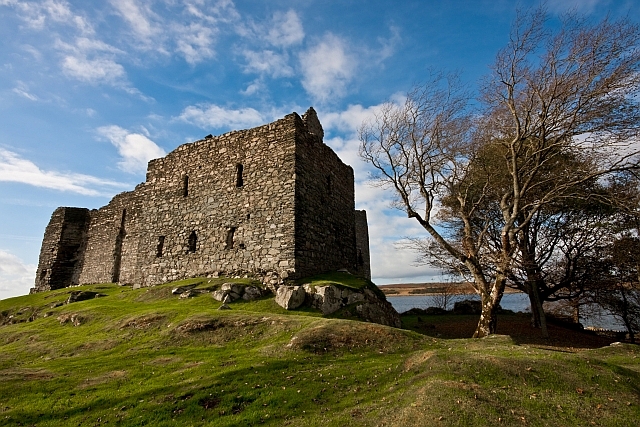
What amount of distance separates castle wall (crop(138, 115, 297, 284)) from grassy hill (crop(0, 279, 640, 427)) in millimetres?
4850

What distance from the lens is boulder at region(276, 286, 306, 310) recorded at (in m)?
13.1

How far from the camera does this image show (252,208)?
16.8m

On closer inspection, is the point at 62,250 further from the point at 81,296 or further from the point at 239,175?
the point at 239,175

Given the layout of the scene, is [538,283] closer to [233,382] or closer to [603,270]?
[603,270]

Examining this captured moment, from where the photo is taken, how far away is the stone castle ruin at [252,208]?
15945 millimetres

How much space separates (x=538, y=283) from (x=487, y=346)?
1496 cm

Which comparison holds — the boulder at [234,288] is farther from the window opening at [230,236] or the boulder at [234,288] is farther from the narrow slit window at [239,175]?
the narrow slit window at [239,175]

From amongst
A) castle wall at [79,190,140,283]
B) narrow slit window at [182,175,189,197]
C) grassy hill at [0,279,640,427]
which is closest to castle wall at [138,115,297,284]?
narrow slit window at [182,175,189,197]

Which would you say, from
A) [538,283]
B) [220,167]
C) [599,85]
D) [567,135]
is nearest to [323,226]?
[220,167]

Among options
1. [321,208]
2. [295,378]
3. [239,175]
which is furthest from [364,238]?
[295,378]

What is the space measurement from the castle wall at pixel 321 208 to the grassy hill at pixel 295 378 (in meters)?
5.17

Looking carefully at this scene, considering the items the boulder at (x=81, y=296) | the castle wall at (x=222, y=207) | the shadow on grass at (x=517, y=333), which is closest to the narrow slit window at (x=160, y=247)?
the castle wall at (x=222, y=207)

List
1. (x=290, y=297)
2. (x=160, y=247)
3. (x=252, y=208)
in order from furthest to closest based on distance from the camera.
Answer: (x=160, y=247) → (x=252, y=208) → (x=290, y=297)

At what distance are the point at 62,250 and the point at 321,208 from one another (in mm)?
24846
